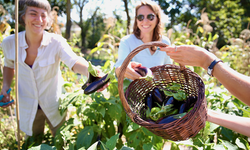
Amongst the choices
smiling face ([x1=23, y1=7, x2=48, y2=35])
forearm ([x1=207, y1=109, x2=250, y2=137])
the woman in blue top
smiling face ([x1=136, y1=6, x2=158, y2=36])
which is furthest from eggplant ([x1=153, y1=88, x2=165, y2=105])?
smiling face ([x1=23, y1=7, x2=48, y2=35])

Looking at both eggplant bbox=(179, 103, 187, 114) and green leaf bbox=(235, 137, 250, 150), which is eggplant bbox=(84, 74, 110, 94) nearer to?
eggplant bbox=(179, 103, 187, 114)

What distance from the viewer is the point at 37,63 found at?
5.41 ft

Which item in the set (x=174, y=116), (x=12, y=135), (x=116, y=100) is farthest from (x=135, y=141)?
(x=12, y=135)

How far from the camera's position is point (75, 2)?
1772cm

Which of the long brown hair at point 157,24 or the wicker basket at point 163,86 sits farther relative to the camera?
the long brown hair at point 157,24

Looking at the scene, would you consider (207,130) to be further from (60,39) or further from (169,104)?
(60,39)

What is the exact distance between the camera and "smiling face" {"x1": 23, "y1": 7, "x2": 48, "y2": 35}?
151 cm

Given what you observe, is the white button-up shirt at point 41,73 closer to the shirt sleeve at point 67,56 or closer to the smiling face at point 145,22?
the shirt sleeve at point 67,56

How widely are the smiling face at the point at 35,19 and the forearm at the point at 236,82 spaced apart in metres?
1.39

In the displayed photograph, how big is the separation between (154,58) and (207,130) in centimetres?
80

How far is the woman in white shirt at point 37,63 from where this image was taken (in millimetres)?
1558

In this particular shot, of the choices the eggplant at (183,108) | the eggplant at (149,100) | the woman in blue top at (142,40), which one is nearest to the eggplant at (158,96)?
the eggplant at (149,100)

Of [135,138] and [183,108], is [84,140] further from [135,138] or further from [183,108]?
[183,108]

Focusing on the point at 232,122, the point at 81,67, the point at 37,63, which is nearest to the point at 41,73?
the point at 37,63
